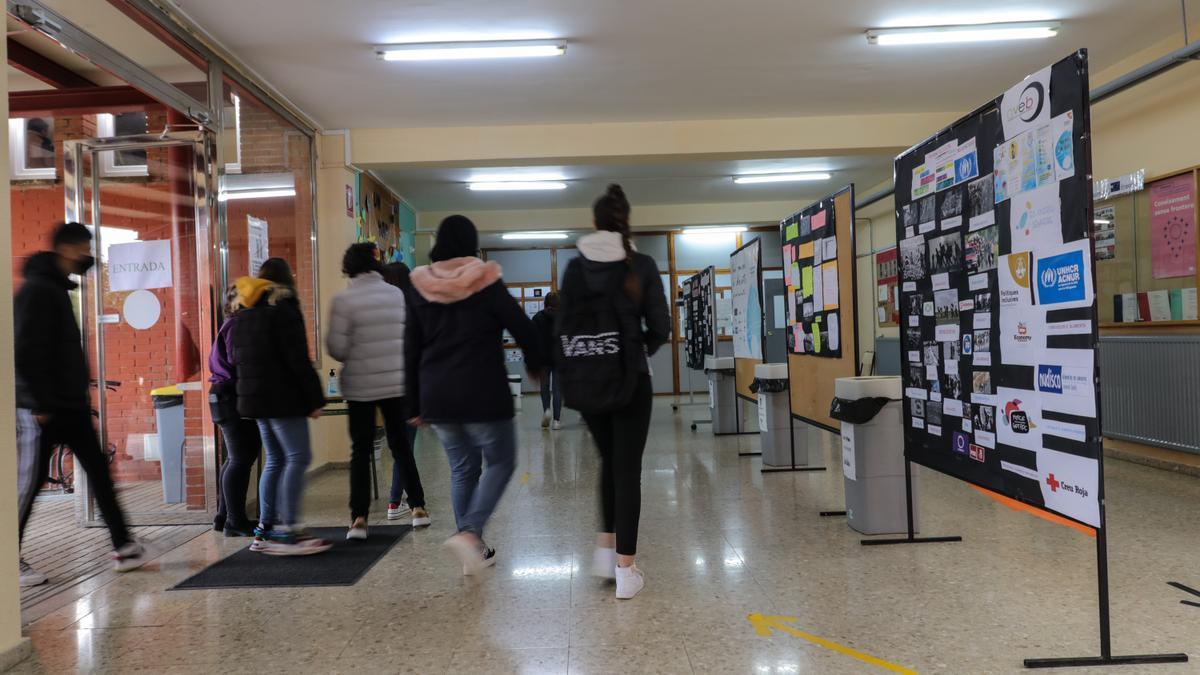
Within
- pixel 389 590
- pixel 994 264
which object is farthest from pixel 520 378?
pixel 994 264

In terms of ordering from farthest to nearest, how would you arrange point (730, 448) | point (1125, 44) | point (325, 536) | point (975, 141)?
point (730, 448), point (1125, 44), point (325, 536), point (975, 141)

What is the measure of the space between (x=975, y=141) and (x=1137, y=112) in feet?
12.7

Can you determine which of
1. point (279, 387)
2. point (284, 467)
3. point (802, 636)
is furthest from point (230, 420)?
point (802, 636)

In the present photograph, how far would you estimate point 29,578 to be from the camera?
139 inches

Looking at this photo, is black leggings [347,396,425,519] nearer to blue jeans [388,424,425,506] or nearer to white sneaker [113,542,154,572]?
blue jeans [388,424,425,506]

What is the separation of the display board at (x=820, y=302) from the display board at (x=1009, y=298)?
741 mm

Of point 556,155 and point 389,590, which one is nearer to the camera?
point 389,590

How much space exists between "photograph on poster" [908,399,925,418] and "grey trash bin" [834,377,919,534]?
0.34 metres

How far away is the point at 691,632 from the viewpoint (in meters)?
2.61

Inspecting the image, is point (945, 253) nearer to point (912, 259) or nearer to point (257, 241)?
point (912, 259)

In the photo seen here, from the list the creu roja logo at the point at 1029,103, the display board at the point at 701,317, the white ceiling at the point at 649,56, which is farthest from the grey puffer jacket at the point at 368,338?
the display board at the point at 701,317

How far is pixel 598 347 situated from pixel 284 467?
1916mm

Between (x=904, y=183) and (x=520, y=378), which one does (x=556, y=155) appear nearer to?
(x=904, y=183)

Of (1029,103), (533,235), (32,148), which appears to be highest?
(533,235)
